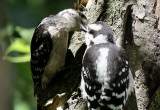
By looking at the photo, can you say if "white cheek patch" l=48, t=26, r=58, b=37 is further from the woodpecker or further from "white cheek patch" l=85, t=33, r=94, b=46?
"white cheek patch" l=85, t=33, r=94, b=46

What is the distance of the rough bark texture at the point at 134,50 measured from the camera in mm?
4387

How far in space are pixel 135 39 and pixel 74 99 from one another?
74 cm

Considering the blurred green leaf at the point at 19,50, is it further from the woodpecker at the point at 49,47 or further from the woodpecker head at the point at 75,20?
the woodpecker head at the point at 75,20

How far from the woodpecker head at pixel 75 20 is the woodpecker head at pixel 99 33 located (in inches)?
13.4

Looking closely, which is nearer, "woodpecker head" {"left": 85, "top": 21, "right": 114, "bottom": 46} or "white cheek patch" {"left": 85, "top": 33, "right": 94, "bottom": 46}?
"woodpecker head" {"left": 85, "top": 21, "right": 114, "bottom": 46}

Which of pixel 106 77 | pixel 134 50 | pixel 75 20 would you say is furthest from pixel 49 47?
pixel 106 77

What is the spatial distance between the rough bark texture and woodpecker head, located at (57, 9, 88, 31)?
7 centimetres

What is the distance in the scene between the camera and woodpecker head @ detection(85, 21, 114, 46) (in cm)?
420

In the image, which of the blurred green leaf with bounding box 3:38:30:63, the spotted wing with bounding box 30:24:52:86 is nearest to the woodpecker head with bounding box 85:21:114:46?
the spotted wing with bounding box 30:24:52:86

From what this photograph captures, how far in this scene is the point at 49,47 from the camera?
480 cm

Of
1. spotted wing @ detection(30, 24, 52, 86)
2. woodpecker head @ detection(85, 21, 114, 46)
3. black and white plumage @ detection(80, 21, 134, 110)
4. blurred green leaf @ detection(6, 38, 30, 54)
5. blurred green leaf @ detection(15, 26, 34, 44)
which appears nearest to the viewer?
black and white plumage @ detection(80, 21, 134, 110)

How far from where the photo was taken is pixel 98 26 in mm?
4289

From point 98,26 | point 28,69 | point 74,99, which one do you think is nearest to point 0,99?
point 28,69

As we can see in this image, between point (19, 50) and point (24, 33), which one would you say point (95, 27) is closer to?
point (19, 50)
